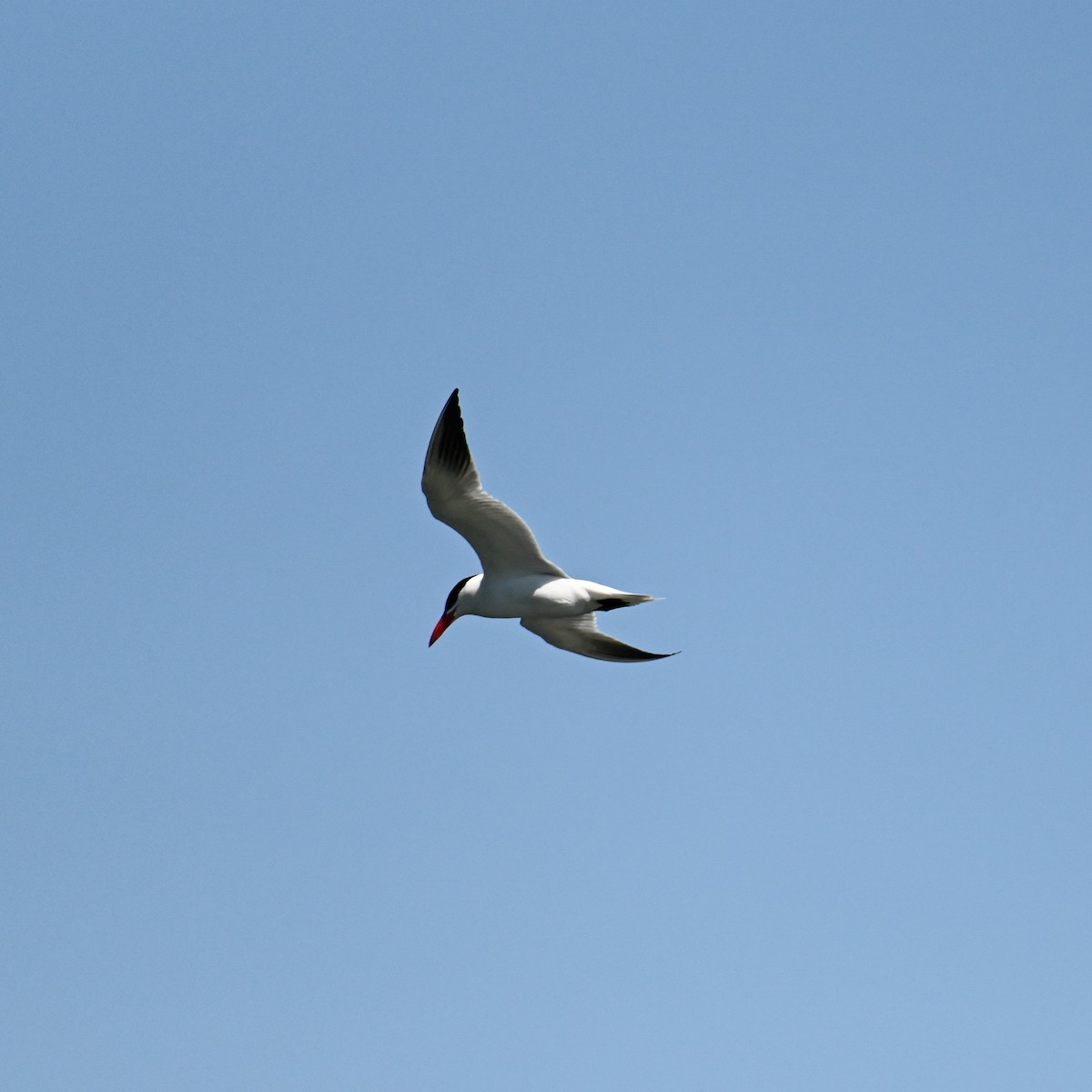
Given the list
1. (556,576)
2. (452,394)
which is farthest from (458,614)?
(452,394)

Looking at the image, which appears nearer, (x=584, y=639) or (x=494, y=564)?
(x=494, y=564)

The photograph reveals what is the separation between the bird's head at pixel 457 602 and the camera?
2019 centimetres

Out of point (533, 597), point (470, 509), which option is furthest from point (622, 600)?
point (470, 509)

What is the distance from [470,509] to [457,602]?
5.98ft

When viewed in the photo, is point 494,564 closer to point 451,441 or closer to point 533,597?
point 533,597

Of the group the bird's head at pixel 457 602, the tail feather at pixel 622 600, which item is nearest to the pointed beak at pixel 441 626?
the bird's head at pixel 457 602

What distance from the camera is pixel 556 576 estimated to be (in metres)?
19.9

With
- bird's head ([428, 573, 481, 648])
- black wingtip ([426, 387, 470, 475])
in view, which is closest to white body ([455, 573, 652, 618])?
bird's head ([428, 573, 481, 648])

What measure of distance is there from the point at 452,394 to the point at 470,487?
1158mm

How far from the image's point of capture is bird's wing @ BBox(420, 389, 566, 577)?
1852 centimetres

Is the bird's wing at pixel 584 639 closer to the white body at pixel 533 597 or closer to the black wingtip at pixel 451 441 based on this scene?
the white body at pixel 533 597

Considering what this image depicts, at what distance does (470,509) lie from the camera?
19.0 meters

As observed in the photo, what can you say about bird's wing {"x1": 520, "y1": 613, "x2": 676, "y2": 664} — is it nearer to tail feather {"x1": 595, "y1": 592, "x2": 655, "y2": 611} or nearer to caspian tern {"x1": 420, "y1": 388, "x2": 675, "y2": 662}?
caspian tern {"x1": 420, "y1": 388, "x2": 675, "y2": 662}

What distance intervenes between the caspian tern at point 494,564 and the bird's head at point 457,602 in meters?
0.01
